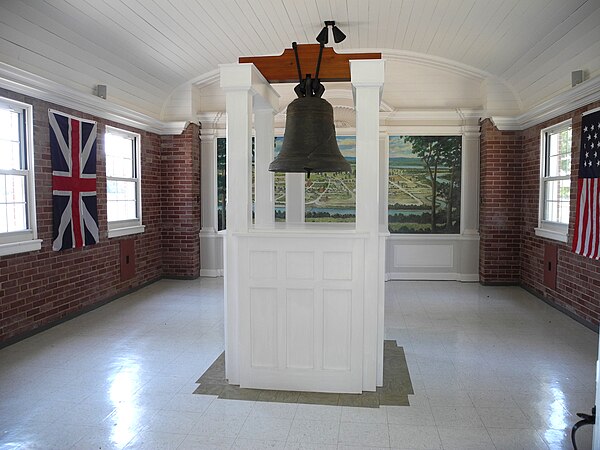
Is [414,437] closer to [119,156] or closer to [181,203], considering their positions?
[119,156]

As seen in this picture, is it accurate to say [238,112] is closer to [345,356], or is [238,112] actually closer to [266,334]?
[266,334]

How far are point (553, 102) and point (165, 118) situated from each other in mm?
5680

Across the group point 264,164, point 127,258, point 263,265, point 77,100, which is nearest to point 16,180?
point 77,100

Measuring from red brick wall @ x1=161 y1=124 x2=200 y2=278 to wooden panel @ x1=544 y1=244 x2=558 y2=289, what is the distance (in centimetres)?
528

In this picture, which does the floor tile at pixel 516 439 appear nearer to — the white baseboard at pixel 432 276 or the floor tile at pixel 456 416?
the floor tile at pixel 456 416

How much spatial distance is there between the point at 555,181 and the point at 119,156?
5.96m

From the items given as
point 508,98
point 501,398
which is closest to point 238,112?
point 501,398

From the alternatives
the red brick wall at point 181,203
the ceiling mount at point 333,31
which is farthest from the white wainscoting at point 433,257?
the ceiling mount at point 333,31

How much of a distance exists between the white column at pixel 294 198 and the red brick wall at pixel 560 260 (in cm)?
347

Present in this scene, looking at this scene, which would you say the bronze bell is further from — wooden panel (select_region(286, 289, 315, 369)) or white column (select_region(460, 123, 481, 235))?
white column (select_region(460, 123, 481, 235))

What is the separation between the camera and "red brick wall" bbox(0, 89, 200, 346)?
469cm

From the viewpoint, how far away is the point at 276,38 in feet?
19.9

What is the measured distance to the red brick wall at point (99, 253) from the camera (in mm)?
4688

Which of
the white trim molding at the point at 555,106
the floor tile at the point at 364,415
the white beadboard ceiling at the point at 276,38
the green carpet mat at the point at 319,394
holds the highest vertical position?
the white beadboard ceiling at the point at 276,38
